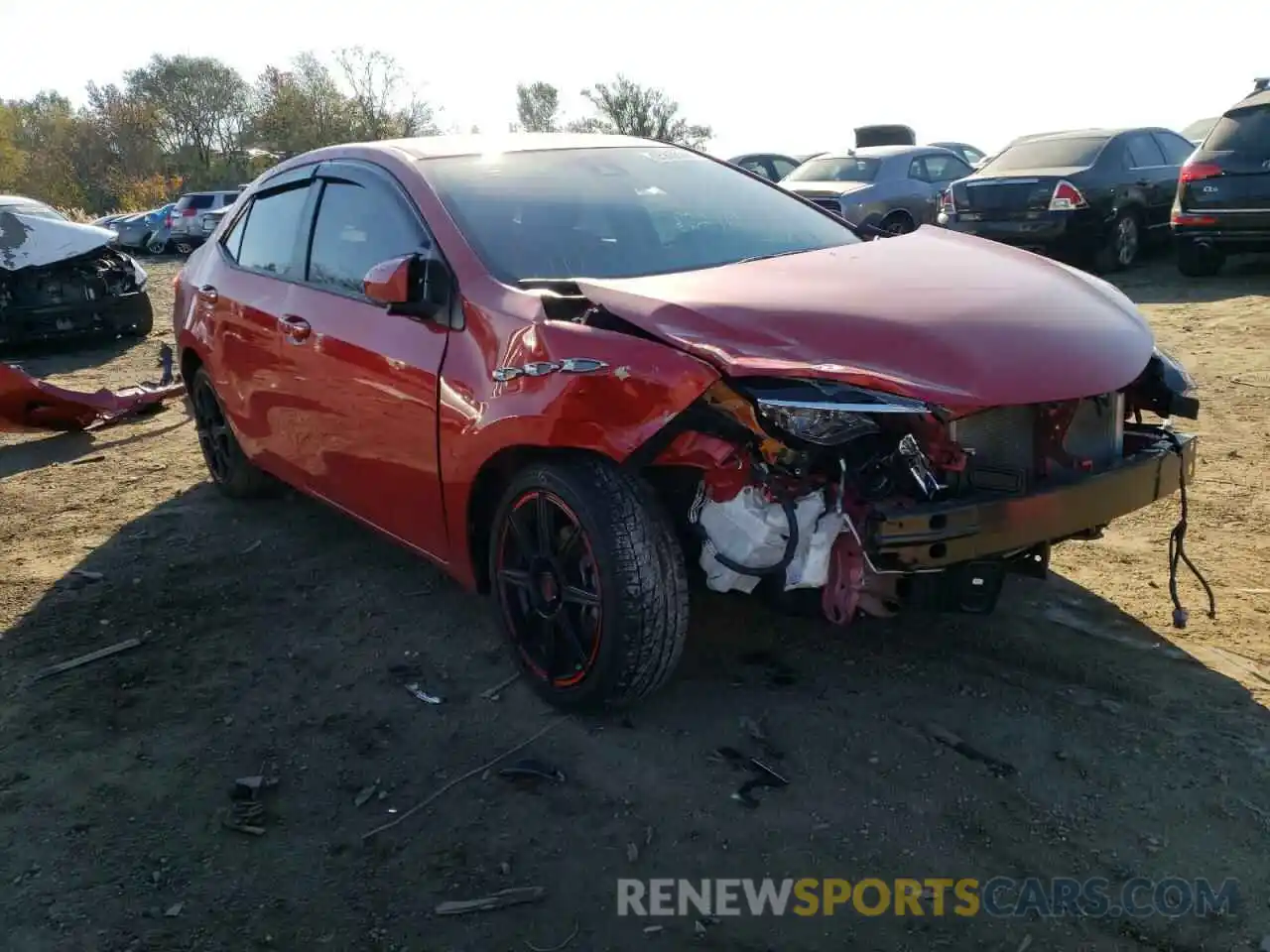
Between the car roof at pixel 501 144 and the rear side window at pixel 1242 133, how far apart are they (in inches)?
320

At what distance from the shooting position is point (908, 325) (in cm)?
289

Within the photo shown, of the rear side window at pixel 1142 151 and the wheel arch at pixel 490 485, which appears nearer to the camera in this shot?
the wheel arch at pixel 490 485

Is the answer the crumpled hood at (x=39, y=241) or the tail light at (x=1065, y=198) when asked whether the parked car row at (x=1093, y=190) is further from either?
the crumpled hood at (x=39, y=241)

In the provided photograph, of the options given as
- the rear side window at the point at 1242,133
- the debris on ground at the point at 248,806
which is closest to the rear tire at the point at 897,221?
the rear side window at the point at 1242,133

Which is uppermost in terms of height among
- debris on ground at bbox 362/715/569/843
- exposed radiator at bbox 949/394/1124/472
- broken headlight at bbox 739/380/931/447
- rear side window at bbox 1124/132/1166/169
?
rear side window at bbox 1124/132/1166/169

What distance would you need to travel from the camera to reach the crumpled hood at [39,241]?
34.3 ft

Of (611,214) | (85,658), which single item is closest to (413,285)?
(611,214)

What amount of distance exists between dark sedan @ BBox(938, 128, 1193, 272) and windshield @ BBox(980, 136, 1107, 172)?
0.01 m

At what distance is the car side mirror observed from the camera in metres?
3.37

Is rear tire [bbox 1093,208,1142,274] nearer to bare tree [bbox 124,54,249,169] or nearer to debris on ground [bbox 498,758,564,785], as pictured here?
debris on ground [bbox 498,758,564,785]

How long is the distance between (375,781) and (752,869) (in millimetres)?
1140

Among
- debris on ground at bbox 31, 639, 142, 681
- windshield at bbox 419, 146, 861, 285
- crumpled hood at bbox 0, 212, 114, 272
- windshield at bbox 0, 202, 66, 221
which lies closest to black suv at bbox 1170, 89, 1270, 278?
windshield at bbox 419, 146, 861, 285

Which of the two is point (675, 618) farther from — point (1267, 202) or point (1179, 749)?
point (1267, 202)

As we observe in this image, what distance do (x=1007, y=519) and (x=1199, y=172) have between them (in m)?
9.39
